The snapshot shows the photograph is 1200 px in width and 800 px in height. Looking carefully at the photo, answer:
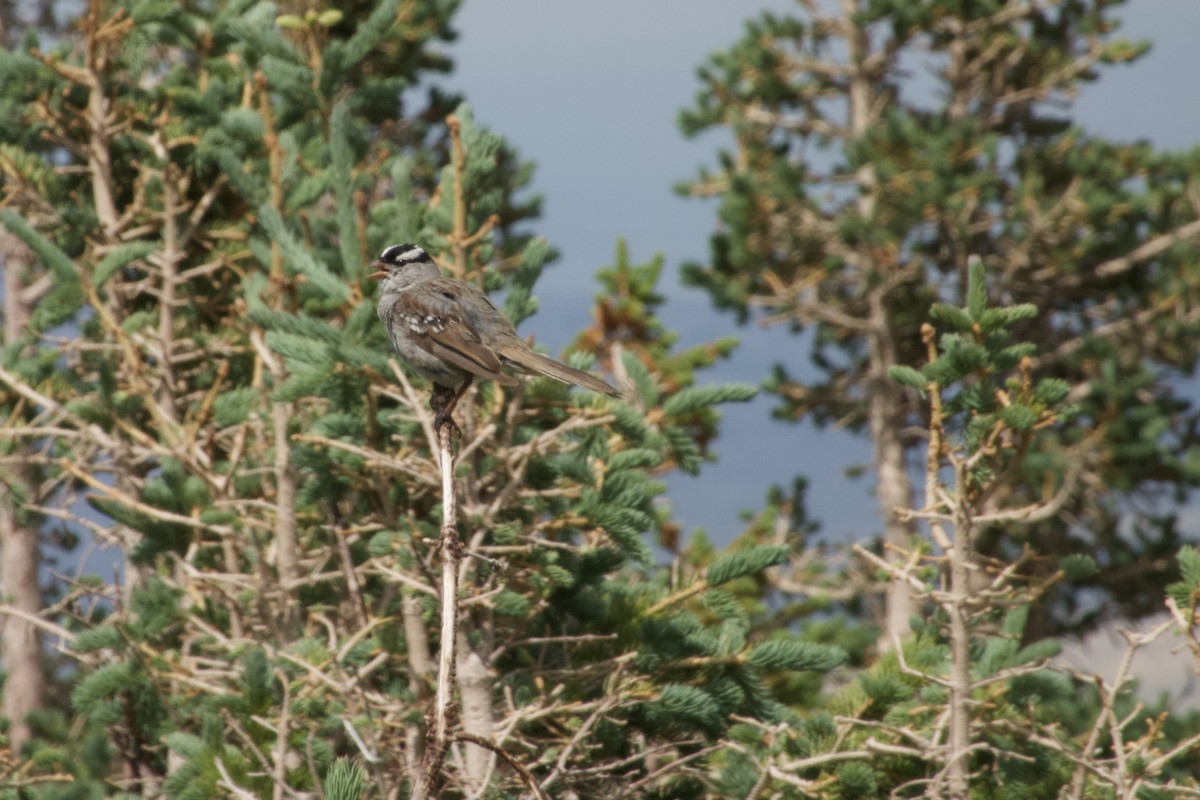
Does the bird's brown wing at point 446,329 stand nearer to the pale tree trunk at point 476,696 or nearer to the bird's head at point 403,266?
the bird's head at point 403,266

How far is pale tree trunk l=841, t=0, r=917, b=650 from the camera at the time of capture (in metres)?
17.3

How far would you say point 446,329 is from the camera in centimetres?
546

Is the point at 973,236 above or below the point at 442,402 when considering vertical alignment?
above

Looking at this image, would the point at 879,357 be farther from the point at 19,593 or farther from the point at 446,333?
the point at 446,333

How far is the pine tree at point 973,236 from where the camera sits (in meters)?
16.7

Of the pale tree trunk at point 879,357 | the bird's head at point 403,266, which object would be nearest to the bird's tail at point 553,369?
the bird's head at point 403,266

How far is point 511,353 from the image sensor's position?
5793 mm

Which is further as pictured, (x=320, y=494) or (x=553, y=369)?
(x=320, y=494)

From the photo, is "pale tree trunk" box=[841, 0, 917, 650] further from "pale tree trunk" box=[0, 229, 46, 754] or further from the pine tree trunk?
"pale tree trunk" box=[0, 229, 46, 754]

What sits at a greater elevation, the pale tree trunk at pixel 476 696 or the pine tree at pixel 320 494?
the pine tree at pixel 320 494

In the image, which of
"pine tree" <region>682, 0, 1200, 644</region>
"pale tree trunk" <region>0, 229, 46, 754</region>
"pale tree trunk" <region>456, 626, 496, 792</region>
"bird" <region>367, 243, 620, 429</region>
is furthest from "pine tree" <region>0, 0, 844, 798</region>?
"pine tree" <region>682, 0, 1200, 644</region>

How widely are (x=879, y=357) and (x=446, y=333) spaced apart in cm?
1358

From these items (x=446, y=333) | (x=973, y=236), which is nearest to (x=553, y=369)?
(x=446, y=333)

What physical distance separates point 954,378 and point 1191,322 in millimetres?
12792
